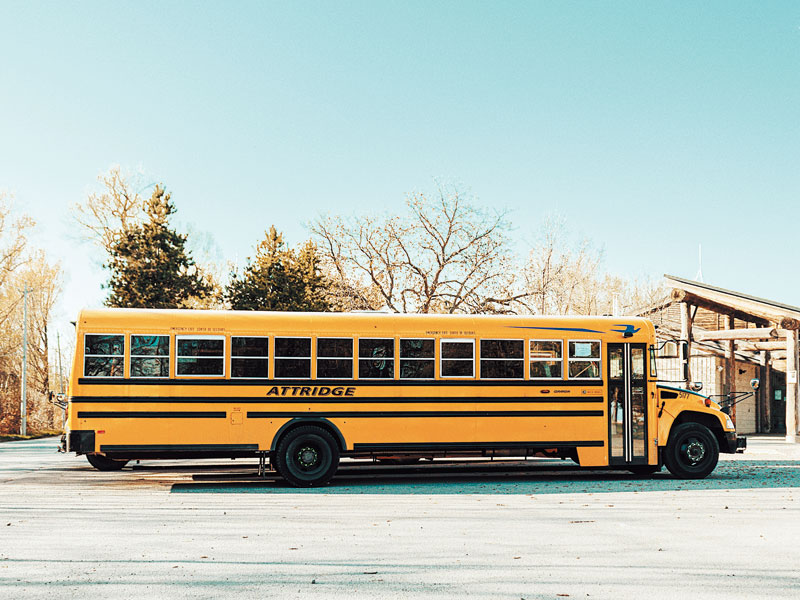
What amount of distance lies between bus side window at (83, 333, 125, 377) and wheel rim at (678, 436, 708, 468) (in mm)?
9293

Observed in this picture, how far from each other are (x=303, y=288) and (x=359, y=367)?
80.8 ft

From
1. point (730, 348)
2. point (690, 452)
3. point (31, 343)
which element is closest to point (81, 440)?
point (690, 452)

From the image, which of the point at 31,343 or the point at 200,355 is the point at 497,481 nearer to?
the point at 200,355

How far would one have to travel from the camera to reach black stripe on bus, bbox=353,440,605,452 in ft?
43.0

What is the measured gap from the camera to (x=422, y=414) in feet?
43.3

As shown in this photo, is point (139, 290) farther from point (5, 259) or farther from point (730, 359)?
point (730, 359)

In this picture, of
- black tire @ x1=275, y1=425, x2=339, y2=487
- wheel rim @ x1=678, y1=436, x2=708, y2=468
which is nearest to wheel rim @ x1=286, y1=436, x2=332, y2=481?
black tire @ x1=275, y1=425, x2=339, y2=487

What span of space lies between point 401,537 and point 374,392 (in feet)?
15.8

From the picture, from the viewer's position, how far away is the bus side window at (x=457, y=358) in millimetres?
13359

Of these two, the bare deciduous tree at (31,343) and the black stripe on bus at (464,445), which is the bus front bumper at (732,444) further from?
the bare deciduous tree at (31,343)

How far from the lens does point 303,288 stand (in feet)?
123

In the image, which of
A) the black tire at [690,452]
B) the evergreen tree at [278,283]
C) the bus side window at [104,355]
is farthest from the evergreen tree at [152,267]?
the black tire at [690,452]

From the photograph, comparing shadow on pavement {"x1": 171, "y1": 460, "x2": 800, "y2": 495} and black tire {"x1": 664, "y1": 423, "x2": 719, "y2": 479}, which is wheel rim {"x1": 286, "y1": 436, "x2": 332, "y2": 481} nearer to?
shadow on pavement {"x1": 171, "y1": 460, "x2": 800, "y2": 495}

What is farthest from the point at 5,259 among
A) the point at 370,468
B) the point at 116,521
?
the point at 116,521
